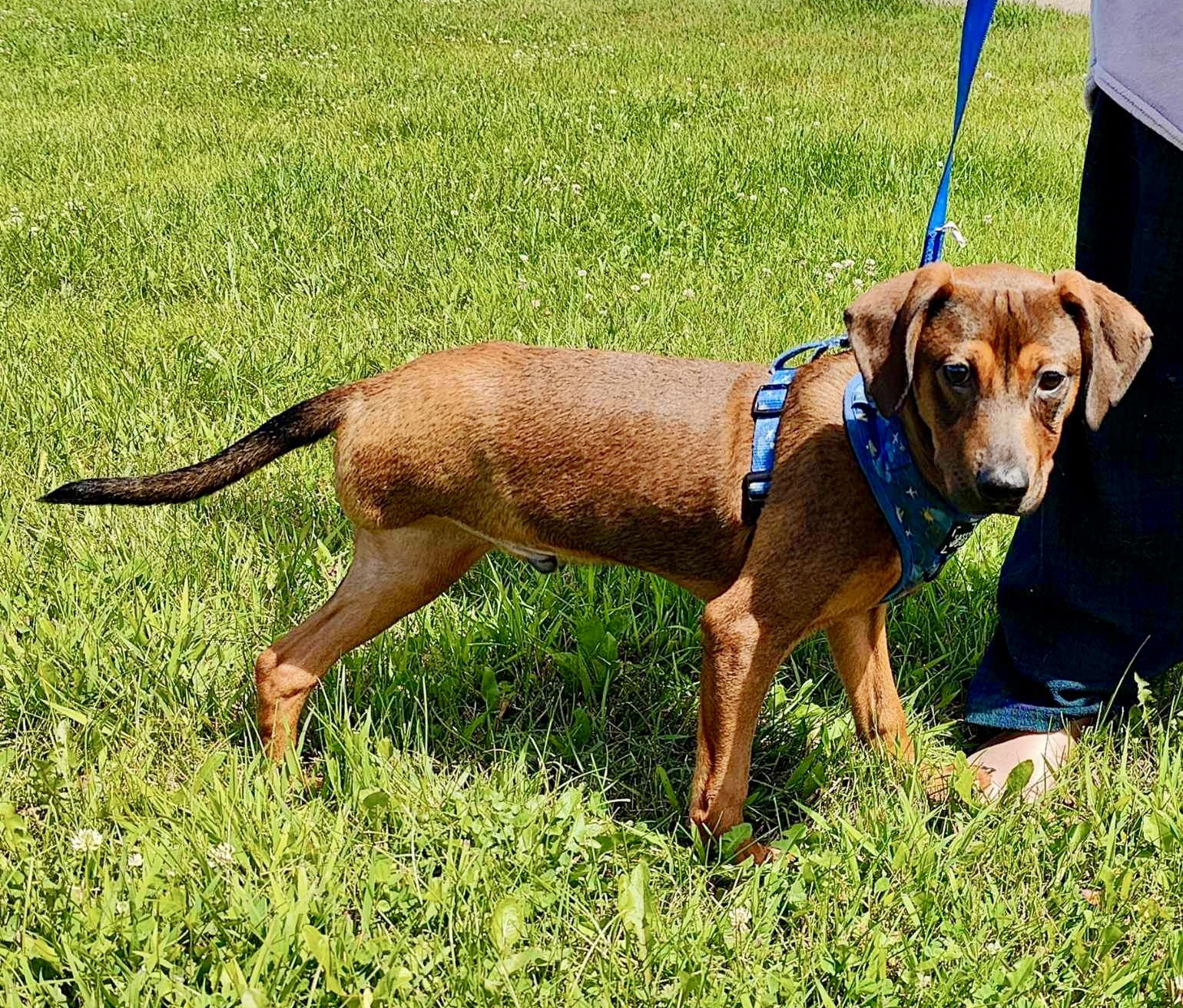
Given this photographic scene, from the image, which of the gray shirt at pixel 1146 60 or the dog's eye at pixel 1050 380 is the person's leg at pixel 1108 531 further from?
the dog's eye at pixel 1050 380

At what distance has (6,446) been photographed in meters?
4.16

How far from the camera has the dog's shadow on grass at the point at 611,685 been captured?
3.09 metres

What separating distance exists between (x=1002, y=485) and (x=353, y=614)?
5.06 feet

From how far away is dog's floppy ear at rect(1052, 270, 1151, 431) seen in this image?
2.37m

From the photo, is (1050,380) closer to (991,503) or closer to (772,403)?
(991,503)

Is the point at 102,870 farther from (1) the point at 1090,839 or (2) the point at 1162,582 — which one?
(2) the point at 1162,582

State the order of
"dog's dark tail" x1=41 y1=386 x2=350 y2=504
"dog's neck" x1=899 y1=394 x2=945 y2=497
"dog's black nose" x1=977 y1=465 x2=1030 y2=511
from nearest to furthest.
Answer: "dog's black nose" x1=977 y1=465 x2=1030 y2=511
"dog's neck" x1=899 y1=394 x2=945 y2=497
"dog's dark tail" x1=41 y1=386 x2=350 y2=504

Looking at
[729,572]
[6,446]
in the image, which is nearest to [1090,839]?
[729,572]

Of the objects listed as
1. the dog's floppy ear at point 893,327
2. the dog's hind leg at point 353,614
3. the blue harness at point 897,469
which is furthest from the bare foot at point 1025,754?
the dog's hind leg at point 353,614

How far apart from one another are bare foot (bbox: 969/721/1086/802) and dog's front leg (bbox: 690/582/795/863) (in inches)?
26.7

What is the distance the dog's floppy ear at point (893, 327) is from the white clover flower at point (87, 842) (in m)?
1.80

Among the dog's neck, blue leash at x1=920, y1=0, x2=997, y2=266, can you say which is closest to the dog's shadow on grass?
the dog's neck

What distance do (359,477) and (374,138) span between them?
5.29 m

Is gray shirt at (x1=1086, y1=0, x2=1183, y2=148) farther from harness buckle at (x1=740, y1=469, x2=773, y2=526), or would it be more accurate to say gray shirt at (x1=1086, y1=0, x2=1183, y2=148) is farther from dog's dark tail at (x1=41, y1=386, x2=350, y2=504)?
dog's dark tail at (x1=41, y1=386, x2=350, y2=504)
